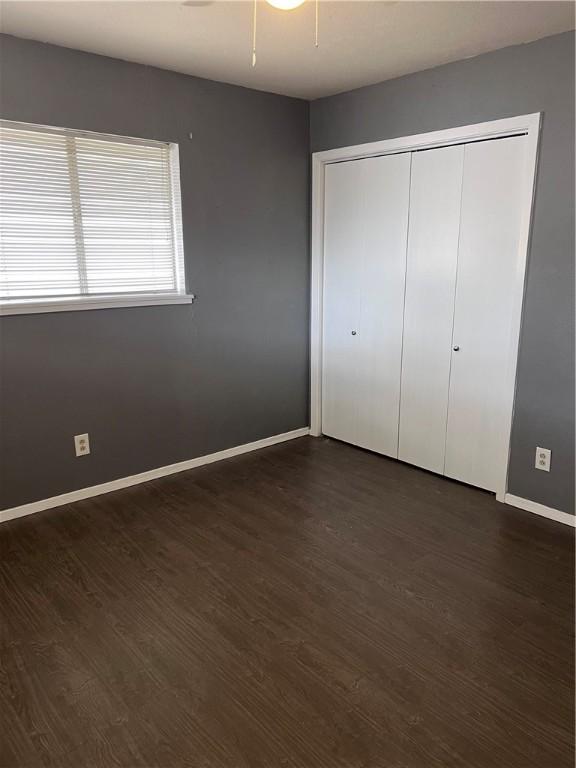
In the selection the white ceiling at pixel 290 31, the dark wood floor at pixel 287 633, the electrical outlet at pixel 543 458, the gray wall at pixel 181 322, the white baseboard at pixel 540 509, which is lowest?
the dark wood floor at pixel 287 633

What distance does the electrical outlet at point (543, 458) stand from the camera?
2.90 meters

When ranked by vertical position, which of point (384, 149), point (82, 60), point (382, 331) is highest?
point (82, 60)

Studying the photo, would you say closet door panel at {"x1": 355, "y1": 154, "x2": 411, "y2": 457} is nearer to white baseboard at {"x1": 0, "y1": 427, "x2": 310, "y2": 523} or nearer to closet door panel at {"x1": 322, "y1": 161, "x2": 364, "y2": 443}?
→ closet door panel at {"x1": 322, "y1": 161, "x2": 364, "y2": 443}

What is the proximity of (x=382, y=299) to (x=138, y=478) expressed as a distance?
1933 millimetres

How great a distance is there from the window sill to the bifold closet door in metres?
1.10

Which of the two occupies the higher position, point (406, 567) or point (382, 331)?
point (382, 331)

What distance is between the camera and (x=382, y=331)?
12.0 feet

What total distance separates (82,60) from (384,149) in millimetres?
1750

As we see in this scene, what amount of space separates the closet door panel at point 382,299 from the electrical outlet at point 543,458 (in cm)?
98

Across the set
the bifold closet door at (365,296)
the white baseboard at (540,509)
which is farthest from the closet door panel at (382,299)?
the white baseboard at (540,509)

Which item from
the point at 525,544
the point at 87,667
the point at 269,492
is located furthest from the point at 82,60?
the point at 525,544

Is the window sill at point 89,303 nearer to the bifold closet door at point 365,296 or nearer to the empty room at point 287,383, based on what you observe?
the empty room at point 287,383

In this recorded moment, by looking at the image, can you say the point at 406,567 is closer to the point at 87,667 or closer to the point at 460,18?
the point at 87,667

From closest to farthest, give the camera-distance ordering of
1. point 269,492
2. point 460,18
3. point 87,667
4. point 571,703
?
point 571,703 → point 87,667 → point 460,18 → point 269,492
